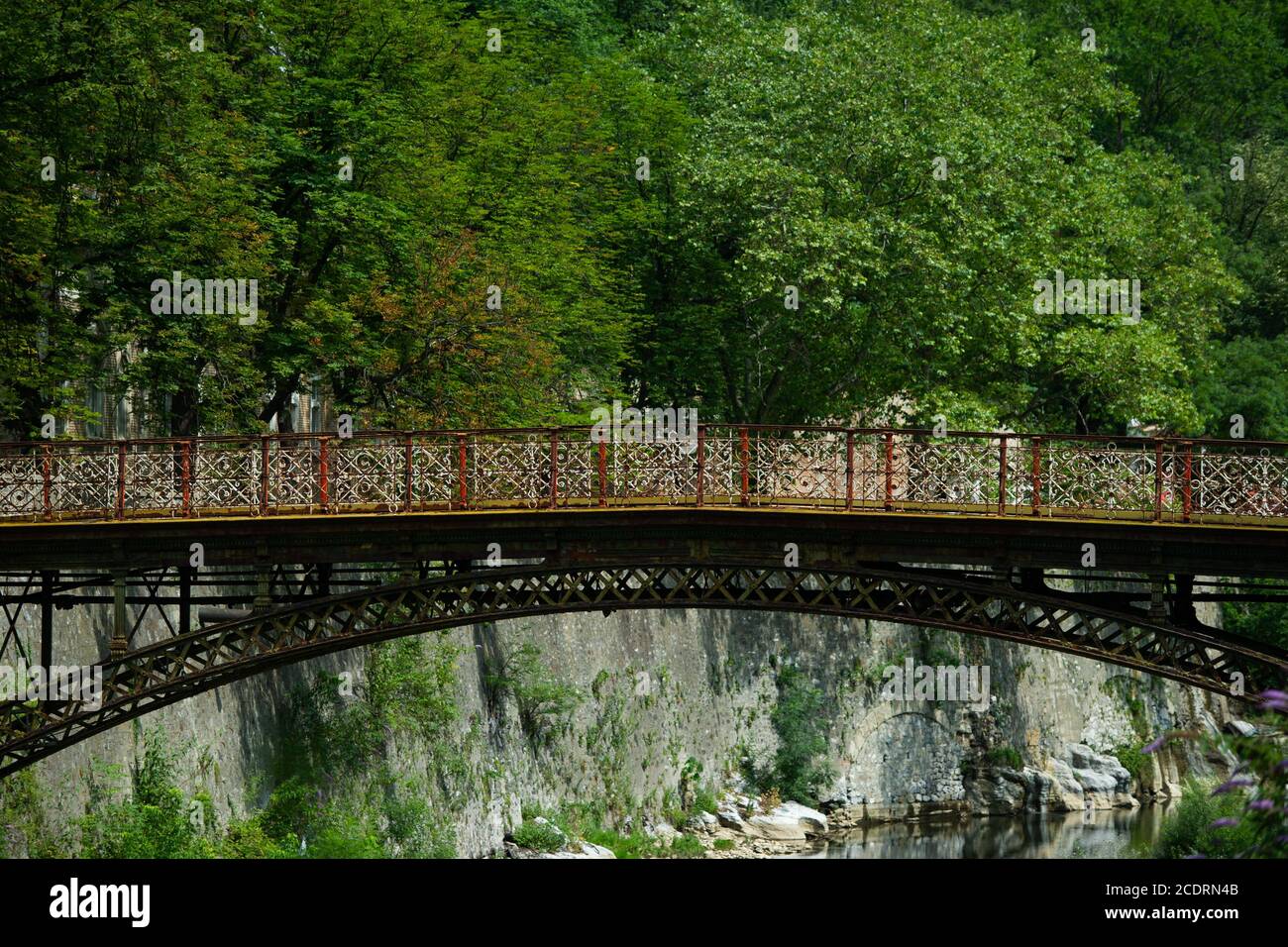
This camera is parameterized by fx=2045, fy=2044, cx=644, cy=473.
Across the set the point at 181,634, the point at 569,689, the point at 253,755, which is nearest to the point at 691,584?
the point at 181,634

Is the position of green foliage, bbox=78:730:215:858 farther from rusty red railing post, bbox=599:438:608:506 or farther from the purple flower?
the purple flower

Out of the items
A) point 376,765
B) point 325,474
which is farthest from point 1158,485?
point 376,765

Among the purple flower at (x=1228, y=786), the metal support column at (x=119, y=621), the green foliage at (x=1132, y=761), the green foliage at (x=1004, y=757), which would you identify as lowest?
the green foliage at (x=1132, y=761)

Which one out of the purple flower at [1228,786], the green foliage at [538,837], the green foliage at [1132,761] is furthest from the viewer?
the green foliage at [1132,761]

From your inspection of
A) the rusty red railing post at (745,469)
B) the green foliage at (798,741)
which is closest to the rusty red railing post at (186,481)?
the rusty red railing post at (745,469)

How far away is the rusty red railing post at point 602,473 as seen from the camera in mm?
25375

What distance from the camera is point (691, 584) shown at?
25.8 m

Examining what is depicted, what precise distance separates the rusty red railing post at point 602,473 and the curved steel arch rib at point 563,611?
863mm

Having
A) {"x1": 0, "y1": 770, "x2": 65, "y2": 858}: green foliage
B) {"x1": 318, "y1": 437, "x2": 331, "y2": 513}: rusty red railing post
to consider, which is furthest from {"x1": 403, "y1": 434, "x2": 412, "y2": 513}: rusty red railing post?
{"x1": 0, "y1": 770, "x2": 65, "y2": 858}: green foliage

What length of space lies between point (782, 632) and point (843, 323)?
10.9 m

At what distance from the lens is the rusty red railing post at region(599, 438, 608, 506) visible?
2538cm

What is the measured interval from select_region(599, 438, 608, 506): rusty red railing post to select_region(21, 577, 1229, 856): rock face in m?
7.91

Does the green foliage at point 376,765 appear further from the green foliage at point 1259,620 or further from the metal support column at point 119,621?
the green foliage at point 1259,620
